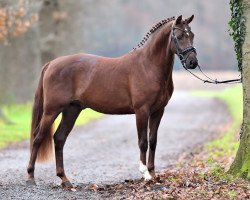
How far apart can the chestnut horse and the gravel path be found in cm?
95

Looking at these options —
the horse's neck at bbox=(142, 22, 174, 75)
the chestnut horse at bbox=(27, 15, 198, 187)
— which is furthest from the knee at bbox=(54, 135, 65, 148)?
the horse's neck at bbox=(142, 22, 174, 75)

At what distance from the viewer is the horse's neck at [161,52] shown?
10570 mm

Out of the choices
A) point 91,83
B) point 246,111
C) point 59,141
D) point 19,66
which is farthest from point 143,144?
point 19,66

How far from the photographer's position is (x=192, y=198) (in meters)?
8.72

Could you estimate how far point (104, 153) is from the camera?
17.6 metres

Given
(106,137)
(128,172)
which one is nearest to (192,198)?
(128,172)

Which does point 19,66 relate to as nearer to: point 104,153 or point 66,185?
point 104,153

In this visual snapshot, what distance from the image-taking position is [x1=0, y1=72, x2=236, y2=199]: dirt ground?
1059cm

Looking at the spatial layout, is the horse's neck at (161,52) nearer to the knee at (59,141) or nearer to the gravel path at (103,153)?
the knee at (59,141)

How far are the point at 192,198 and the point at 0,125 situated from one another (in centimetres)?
1641

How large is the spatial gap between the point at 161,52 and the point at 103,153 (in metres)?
7.38

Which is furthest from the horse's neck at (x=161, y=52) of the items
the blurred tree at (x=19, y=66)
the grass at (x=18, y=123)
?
the blurred tree at (x=19, y=66)

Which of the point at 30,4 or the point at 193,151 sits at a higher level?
the point at 30,4

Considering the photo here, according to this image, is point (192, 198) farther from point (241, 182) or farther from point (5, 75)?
point (5, 75)
